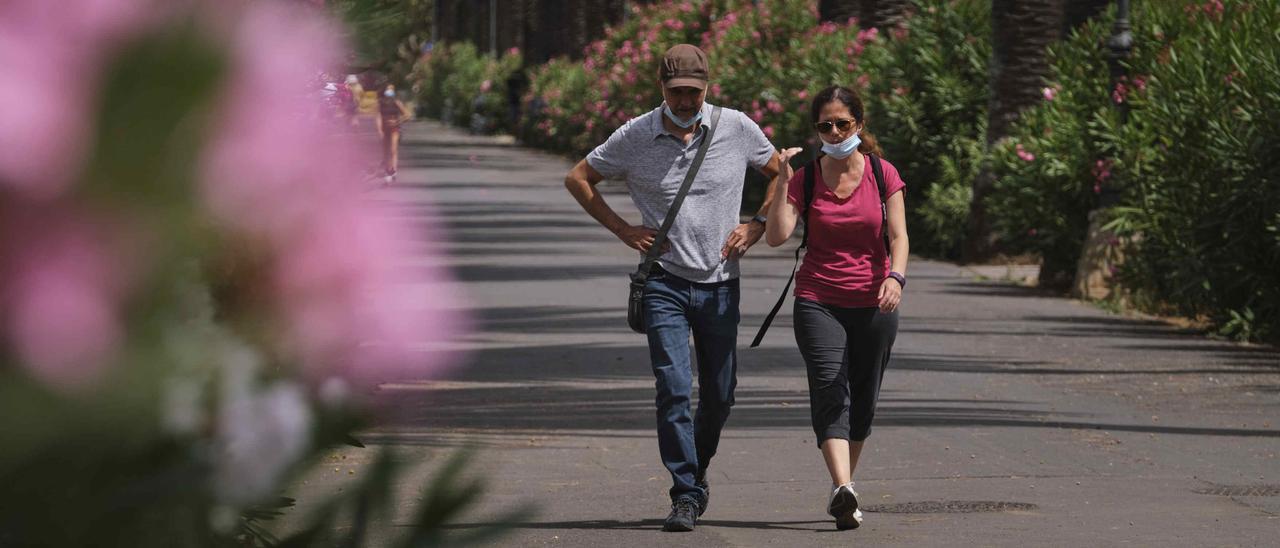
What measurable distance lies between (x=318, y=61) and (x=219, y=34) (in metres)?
0.10

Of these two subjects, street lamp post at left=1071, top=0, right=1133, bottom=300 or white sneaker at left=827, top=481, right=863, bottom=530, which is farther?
street lamp post at left=1071, top=0, right=1133, bottom=300

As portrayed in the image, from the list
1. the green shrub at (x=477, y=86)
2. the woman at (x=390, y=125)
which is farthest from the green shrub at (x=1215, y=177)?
the green shrub at (x=477, y=86)

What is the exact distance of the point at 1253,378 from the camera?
13.2m

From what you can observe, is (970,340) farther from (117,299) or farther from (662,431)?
(117,299)

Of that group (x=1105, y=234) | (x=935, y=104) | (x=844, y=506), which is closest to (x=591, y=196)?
(x=844, y=506)

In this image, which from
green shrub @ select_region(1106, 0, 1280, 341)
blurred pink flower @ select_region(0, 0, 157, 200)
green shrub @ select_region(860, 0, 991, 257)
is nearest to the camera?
blurred pink flower @ select_region(0, 0, 157, 200)

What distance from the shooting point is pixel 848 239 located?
816 cm

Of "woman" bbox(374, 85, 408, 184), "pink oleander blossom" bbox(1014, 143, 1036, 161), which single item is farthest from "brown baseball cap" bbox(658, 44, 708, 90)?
"pink oleander blossom" bbox(1014, 143, 1036, 161)

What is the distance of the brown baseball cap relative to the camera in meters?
7.91

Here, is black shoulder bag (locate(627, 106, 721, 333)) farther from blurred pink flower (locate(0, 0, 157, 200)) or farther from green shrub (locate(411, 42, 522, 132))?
green shrub (locate(411, 42, 522, 132))

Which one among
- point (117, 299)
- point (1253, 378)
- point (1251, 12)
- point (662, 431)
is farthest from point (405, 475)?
point (1251, 12)

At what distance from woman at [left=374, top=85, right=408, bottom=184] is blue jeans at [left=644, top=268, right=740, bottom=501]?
6.73 metres

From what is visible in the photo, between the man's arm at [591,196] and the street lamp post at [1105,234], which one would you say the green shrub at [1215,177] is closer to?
the street lamp post at [1105,234]

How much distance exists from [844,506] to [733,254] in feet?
3.18
